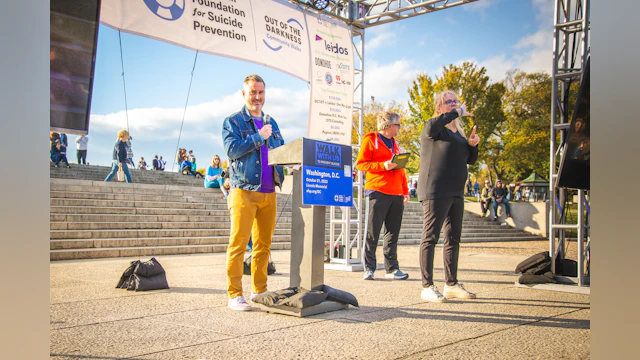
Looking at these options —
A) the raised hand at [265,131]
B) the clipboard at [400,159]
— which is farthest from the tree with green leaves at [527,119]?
the raised hand at [265,131]

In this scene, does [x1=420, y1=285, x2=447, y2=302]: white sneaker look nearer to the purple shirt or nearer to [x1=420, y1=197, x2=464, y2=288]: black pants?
[x1=420, y1=197, x2=464, y2=288]: black pants

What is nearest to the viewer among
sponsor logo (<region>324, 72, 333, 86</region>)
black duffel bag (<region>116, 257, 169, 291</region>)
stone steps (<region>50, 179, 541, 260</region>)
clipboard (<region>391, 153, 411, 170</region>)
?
black duffel bag (<region>116, 257, 169, 291</region>)

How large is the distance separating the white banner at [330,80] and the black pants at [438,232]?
3.25 m

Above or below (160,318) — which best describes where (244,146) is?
above

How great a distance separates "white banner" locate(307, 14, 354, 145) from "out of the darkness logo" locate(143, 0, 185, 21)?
7.74 feet

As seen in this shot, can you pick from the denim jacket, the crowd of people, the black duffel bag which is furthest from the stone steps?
the denim jacket

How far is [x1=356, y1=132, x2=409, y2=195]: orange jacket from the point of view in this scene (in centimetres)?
664

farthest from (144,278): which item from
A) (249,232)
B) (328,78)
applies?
(328,78)

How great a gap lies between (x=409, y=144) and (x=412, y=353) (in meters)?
30.3

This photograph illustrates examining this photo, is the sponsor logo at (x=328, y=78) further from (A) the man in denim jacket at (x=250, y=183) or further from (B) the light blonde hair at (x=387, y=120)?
(A) the man in denim jacket at (x=250, y=183)

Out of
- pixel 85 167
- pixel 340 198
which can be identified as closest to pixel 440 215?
pixel 340 198

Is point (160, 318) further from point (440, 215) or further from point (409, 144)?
point (409, 144)

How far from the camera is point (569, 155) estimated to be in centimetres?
531
